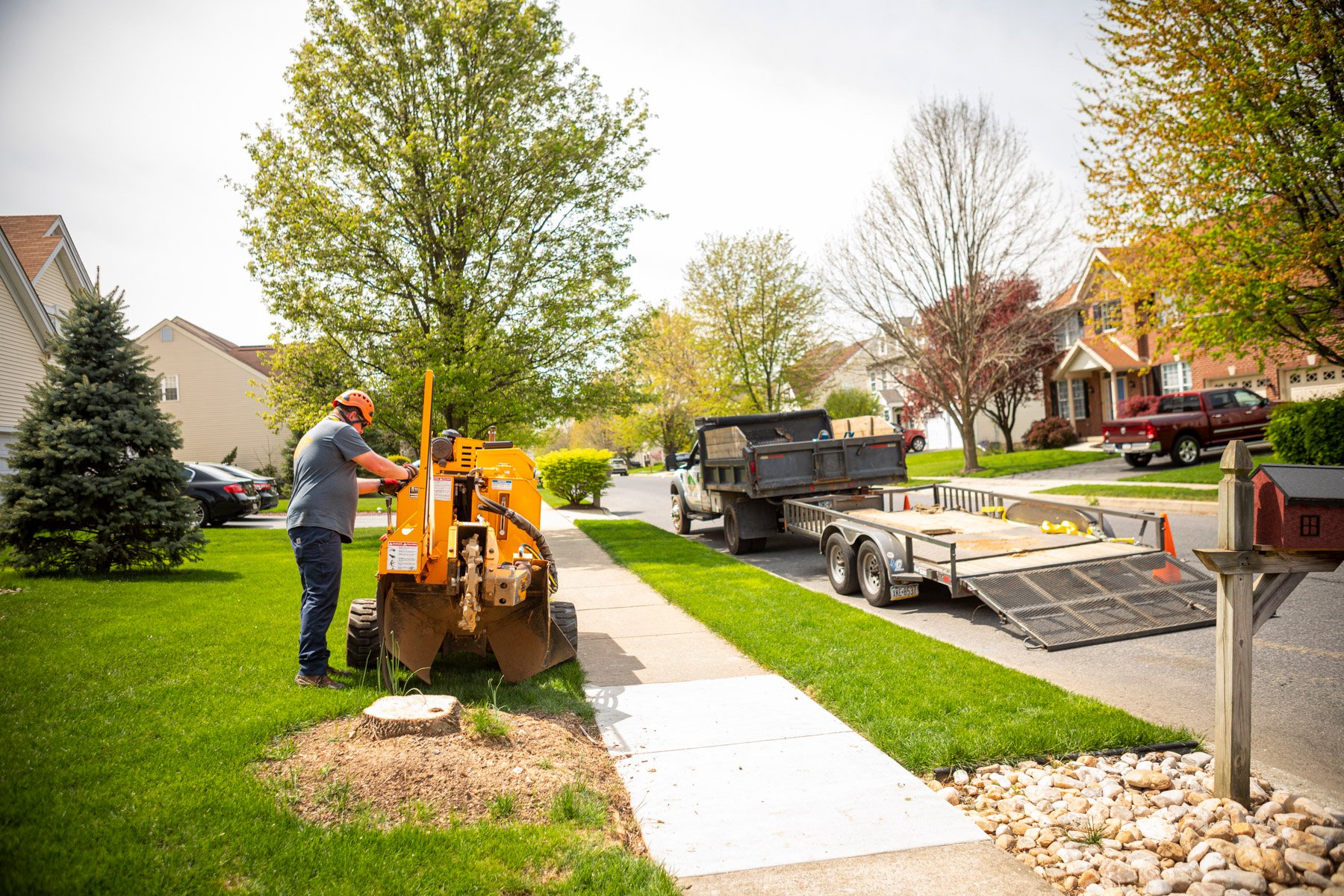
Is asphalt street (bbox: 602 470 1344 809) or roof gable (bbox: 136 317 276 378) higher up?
roof gable (bbox: 136 317 276 378)

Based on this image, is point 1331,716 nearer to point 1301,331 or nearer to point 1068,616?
point 1068,616

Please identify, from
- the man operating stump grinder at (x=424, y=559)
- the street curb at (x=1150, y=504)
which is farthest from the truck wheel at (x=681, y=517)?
the man operating stump grinder at (x=424, y=559)

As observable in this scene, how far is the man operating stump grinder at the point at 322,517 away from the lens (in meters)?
5.64

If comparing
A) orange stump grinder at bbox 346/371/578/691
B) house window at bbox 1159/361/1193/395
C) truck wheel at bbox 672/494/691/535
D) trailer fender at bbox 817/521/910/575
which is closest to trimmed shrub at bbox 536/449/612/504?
truck wheel at bbox 672/494/691/535

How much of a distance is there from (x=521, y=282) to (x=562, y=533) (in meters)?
5.00

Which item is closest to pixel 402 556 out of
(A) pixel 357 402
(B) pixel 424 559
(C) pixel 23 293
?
(B) pixel 424 559

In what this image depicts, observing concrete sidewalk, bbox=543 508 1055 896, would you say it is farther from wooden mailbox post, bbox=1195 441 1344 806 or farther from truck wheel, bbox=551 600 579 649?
wooden mailbox post, bbox=1195 441 1344 806

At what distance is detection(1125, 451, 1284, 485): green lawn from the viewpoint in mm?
17703

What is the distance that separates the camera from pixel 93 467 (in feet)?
34.6

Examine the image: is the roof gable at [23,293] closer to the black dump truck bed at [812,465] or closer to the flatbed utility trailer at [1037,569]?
the black dump truck bed at [812,465]

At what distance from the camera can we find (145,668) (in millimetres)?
5992

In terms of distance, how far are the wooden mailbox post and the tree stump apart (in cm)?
377

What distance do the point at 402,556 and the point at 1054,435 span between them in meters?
33.6

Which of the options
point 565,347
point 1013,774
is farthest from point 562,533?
point 1013,774
